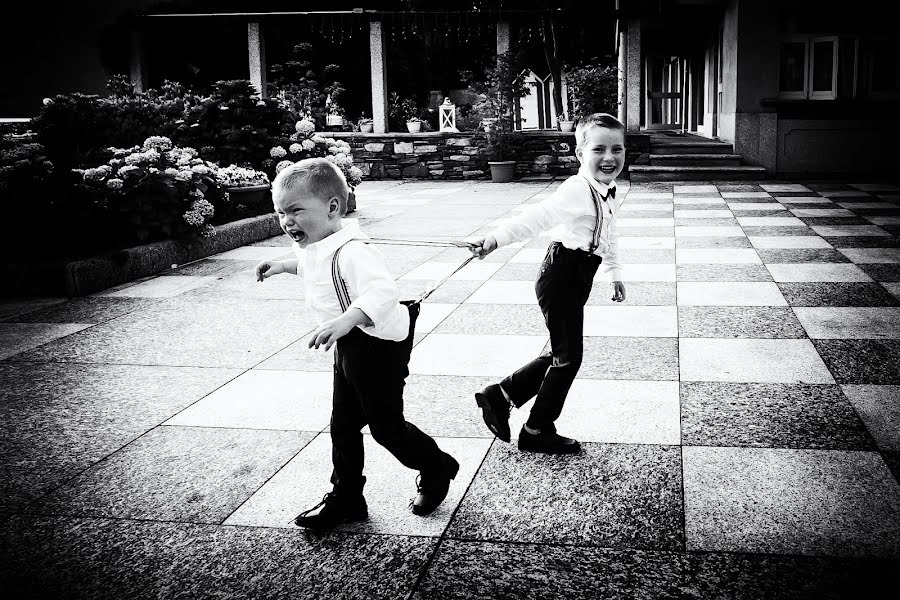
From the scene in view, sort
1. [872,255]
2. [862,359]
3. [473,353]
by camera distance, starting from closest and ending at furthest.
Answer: [862,359] < [473,353] < [872,255]

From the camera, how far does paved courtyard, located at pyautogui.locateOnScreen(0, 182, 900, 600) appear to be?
236 cm

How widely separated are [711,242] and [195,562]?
279 inches

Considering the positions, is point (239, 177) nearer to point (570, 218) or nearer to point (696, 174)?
point (570, 218)

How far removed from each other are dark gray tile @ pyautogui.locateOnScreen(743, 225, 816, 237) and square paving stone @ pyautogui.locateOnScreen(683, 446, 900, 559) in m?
6.30

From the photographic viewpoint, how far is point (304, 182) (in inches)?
95.5

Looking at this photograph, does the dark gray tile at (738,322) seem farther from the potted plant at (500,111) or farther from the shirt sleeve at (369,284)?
the potted plant at (500,111)

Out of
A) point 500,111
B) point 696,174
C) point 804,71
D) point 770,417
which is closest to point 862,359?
point 770,417

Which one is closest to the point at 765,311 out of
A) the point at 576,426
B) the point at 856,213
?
the point at 576,426

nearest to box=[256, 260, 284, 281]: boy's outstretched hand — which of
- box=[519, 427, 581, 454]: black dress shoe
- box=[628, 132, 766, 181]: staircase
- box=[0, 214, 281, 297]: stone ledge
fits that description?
box=[519, 427, 581, 454]: black dress shoe

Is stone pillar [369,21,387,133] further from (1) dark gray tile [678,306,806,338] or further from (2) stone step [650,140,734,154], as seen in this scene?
(1) dark gray tile [678,306,806,338]

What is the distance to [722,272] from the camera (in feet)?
22.4

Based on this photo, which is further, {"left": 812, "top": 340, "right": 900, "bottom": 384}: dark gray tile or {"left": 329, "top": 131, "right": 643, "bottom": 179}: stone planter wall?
{"left": 329, "top": 131, "right": 643, "bottom": 179}: stone planter wall

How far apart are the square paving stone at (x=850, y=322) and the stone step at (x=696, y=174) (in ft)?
33.9

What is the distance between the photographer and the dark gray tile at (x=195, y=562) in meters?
2.29
